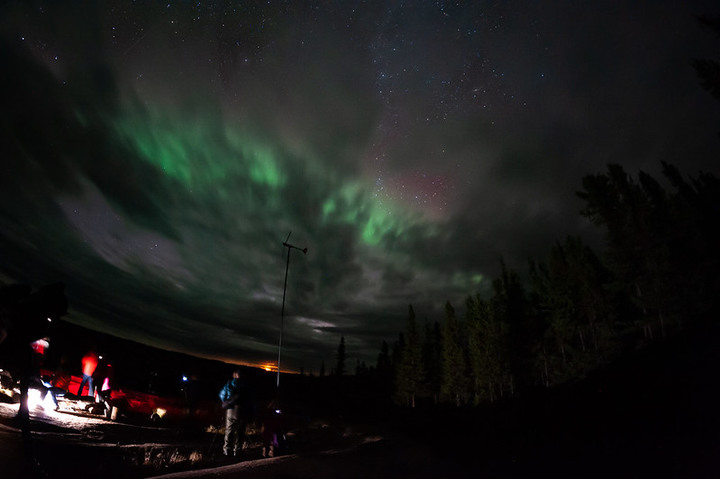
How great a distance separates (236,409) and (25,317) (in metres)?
9.24

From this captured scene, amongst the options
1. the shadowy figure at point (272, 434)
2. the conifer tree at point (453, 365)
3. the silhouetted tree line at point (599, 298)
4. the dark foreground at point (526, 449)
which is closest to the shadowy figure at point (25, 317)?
the dark foreground at point (526, 449)

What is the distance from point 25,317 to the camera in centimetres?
272

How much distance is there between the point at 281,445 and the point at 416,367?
58563 mm

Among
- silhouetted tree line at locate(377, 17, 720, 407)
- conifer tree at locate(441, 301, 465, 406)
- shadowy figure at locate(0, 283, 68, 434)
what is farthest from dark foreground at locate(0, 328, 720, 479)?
conifer tree at locate(441, 301, 465, 406)

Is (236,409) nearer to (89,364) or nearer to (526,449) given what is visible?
(526,449)

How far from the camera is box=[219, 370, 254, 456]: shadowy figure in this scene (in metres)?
10.5

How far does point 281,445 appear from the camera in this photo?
1098 centimetres

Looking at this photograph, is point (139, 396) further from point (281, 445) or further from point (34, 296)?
point (34, 296)

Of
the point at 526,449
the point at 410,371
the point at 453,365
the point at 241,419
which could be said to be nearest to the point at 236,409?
the point at 241,419

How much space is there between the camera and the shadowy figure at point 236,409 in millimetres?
10461

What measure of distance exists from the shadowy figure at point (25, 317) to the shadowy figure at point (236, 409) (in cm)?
871

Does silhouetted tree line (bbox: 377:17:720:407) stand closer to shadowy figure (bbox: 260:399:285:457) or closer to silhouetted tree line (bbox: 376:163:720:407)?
silhouetted tree line (bbox: 376:163:720:407)

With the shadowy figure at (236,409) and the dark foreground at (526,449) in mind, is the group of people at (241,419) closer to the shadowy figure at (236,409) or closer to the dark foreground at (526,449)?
the shadowy figure at (236,409)

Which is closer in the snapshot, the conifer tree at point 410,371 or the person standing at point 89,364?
the person standing at point 89,364
